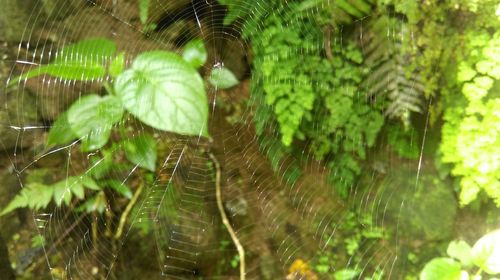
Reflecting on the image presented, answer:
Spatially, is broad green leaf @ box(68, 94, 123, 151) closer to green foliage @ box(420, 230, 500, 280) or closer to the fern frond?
the fern frond

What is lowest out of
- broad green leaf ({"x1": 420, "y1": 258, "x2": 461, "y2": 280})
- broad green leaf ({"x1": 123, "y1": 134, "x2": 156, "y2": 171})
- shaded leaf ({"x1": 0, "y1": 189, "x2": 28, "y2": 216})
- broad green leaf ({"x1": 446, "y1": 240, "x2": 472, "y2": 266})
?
shaded leaf ({"x1": 0, "y1": 189, "x2": 28, "y2": 216})

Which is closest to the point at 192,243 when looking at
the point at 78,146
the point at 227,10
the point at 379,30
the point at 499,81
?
the point at 78,146

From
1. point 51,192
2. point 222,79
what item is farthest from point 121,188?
point 222,79

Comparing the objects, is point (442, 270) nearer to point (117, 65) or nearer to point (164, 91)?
point (164, 91)

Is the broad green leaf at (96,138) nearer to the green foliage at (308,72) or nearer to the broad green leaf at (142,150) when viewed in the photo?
the broad green leaf at (142,150)

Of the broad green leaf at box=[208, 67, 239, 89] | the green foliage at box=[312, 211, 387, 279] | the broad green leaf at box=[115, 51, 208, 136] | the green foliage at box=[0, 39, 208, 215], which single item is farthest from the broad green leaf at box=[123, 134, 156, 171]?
the green foliage at box=[312, 211, 387, 279]

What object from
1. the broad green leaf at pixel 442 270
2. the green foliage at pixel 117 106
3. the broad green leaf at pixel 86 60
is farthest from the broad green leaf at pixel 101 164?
the broad green leaf at pixel 442 270
